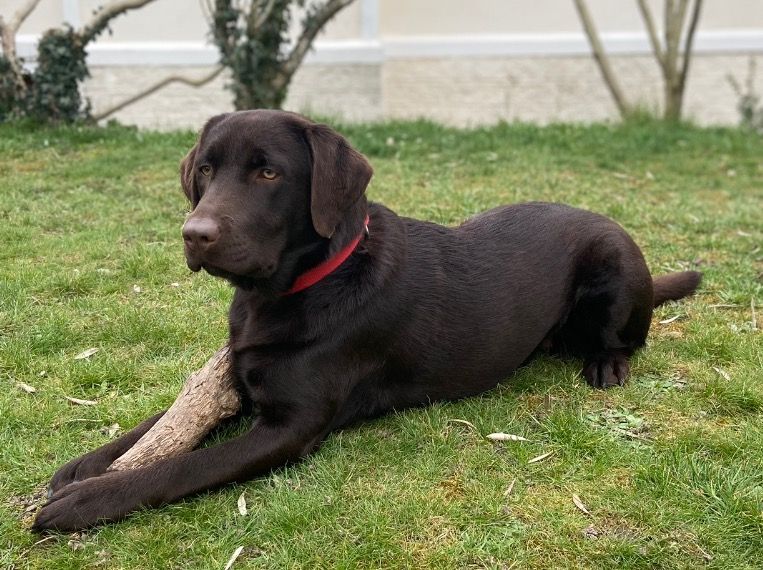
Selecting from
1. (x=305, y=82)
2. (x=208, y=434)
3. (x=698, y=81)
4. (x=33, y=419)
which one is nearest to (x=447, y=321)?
(x=208, y=434)

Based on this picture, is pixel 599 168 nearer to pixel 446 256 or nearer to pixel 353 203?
pixel 446 256

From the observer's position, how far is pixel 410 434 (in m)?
3.40

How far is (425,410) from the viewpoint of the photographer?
3561 millimetres

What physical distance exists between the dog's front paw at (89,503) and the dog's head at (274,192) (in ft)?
2.63

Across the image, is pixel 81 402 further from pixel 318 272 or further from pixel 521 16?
pixel 521 16

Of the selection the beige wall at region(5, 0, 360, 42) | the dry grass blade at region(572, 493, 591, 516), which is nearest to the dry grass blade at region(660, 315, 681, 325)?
the dry grass blade at region(572, 493, 591, 516)

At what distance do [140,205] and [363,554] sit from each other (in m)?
4.47

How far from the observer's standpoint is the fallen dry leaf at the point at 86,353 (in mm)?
4035

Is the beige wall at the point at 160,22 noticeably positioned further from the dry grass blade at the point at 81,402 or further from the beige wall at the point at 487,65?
the dry grass blade at the point at 81,402

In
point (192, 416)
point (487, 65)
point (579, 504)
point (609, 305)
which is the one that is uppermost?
point (487, 65)

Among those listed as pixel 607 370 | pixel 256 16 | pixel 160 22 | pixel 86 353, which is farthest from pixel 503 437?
pixel 160 22

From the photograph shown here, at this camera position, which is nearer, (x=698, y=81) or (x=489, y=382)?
(x=489, y=382)

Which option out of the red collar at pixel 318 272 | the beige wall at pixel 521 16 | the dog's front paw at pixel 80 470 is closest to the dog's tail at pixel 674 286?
the red collar at pixel 318 272

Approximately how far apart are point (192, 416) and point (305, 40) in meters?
7.06
